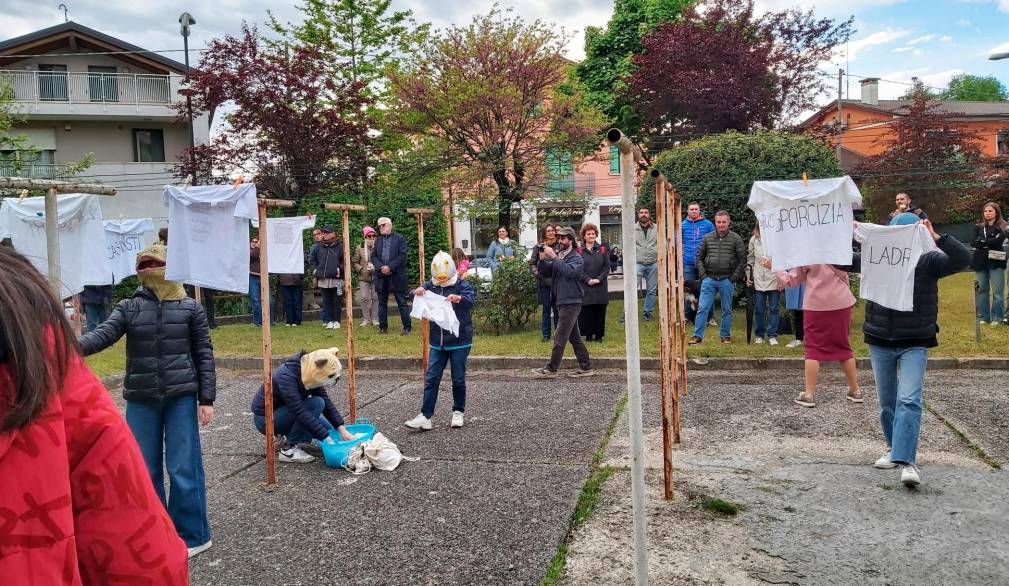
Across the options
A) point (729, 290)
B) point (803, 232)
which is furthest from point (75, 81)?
point (803, 232)

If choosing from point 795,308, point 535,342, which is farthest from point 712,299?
point 535,342

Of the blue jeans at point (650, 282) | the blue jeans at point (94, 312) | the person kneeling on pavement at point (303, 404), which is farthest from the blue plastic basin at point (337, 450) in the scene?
the blue jeans at point (94, 312)

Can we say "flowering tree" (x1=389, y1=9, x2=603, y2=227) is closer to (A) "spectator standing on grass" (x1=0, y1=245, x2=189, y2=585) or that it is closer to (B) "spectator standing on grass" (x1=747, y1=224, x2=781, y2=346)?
(B) "spectator standing on grass" (x1=747, y1=224, x2=781, y2=346)

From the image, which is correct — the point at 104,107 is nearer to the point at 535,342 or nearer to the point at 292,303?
the point at 292,303

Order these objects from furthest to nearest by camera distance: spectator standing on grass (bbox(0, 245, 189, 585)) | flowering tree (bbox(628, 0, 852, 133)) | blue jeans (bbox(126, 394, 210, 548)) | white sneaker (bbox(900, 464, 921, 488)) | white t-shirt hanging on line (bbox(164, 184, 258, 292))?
1. flowering tree (bbox(628, 0, 852, 133))
2. white t-shirt hanging on line (bbox(164, 184, 258, 292))
3. white sneaker (bbox(900, 464, 921, 488))
4. blue jeans (bbox(126, 394, 210, 548))
5. spectator standing on grass (bbox(0, 245, 189, 585))

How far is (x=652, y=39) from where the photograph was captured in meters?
25.7

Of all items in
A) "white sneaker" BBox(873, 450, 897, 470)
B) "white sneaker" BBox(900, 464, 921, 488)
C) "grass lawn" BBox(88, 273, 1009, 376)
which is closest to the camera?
"white sneaker" BBox(900, 464, 921, 488)

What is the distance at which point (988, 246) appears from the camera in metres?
11.2

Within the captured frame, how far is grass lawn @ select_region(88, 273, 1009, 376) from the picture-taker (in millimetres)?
9930

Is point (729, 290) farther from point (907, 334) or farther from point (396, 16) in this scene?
point (396, 16)

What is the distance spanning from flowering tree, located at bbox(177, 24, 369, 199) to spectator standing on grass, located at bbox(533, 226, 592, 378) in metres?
13.5

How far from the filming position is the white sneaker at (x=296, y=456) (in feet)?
20.4

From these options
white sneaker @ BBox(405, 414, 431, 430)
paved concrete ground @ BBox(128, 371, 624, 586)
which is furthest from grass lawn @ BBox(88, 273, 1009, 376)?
white sneaker @ BBox(405, 414, 431, 430)

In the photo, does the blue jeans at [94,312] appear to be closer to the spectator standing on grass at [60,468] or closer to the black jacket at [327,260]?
the black jacket at [327,260]
